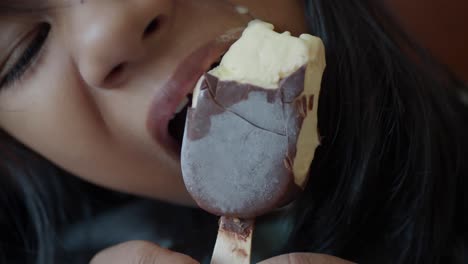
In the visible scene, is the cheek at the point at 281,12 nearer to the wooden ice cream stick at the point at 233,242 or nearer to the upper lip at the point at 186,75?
the upper lip at the point at 186,75

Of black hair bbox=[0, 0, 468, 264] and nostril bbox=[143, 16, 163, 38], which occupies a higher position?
nostril bbox=[143, 16, 163, 38]

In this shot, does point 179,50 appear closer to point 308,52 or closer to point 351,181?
point 308,52

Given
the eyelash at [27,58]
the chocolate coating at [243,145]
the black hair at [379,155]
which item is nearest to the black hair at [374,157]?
the black hair at [379,155]

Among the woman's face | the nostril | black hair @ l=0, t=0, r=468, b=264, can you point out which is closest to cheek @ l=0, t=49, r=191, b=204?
the woman's face

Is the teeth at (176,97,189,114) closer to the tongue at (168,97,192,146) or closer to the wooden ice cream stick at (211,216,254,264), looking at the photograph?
the tongue at (168,97,192,146)

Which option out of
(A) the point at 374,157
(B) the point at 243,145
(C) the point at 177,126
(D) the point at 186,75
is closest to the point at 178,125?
(C) the point at 177,126
